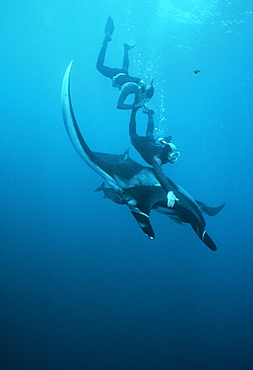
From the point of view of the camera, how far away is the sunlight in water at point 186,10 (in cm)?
746

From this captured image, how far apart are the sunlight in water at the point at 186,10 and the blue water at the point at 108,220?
0.12 ft

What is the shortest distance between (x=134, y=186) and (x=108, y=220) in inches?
242

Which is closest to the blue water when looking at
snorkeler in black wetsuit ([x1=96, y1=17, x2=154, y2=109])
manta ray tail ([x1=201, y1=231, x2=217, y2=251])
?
snorkeler in black wetsuit ([x1=96, y1=17, x2=154, y2=109])

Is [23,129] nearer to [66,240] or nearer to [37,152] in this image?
[37,152]

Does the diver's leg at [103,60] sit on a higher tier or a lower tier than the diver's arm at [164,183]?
higher

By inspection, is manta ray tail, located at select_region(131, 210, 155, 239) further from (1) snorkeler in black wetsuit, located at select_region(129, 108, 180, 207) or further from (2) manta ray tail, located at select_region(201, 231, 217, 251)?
(2) manta ray tail, located at select_region(201, 231, 217, 251)

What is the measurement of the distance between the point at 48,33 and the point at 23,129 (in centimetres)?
334

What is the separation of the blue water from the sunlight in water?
1.4 inches

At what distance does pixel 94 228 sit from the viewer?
9180 mm

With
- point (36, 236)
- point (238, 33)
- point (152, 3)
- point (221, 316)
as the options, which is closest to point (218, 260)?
point (221, 316)

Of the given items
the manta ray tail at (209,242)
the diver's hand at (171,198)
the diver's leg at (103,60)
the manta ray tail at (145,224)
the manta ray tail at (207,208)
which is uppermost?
the diver's leg at (103,60)

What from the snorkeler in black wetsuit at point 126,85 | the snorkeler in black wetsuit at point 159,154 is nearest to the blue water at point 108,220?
the snorkeler in black wetsuit at point 126,85

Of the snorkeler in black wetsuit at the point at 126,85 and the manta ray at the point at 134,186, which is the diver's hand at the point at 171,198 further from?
the snorkeler in black wetsuit at the point at 126,85

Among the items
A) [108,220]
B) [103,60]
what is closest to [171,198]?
[103,60]
